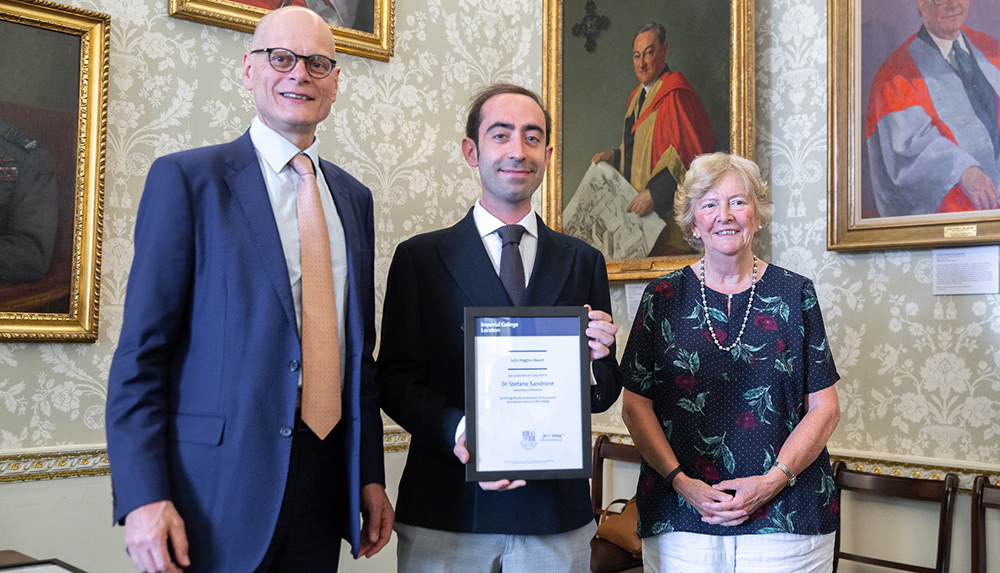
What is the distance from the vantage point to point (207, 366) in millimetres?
1529

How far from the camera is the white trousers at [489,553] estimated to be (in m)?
1.74

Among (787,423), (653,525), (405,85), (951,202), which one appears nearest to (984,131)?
(951,202)

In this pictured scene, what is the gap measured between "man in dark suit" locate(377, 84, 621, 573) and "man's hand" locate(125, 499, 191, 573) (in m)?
0.53

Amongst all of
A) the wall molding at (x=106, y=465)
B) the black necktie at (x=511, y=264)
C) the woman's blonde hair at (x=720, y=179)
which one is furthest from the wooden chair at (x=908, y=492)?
the black necktie at (x=511, y=264)

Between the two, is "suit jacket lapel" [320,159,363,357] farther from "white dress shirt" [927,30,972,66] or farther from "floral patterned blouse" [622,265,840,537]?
"white dress shirt" [927,30,972,66]

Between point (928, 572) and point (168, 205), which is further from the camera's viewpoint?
point (928, 572)

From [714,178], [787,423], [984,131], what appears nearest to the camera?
[787,423]

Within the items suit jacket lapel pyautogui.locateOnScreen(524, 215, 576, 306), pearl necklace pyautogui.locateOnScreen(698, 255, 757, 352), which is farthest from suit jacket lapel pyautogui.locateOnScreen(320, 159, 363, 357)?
pearl necklace pyautogui.locateOnScreen(698, 255, 757, 352)

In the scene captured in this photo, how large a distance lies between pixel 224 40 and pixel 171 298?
2174mm

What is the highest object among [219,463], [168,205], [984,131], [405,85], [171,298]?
[405,85]

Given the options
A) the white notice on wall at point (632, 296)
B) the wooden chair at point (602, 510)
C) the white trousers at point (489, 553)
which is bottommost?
Result: the wooden chair at point (602, 510)

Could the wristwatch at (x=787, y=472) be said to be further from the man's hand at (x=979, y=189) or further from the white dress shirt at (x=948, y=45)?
the white dress shirt at (x=948, y=45)

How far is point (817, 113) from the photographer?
315 centimetres

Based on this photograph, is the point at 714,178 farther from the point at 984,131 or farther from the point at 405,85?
the point at 405,85
